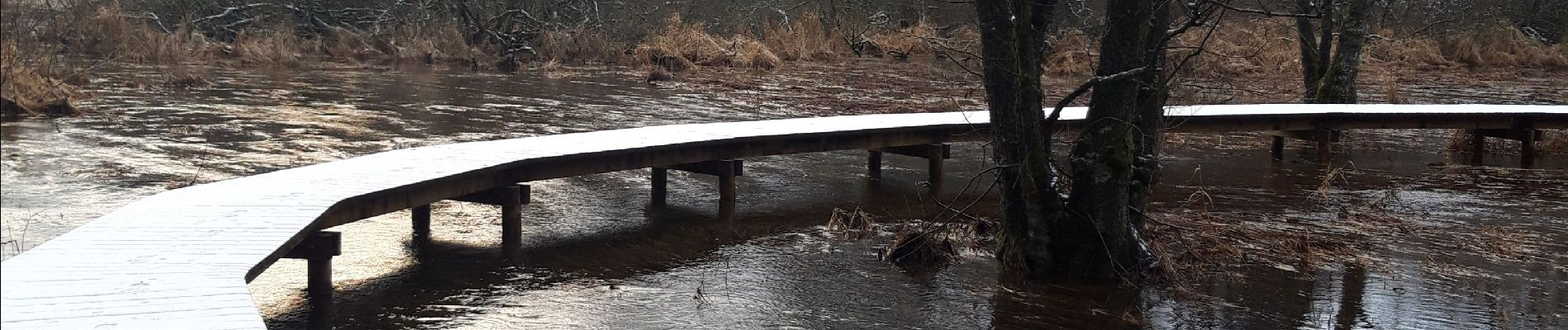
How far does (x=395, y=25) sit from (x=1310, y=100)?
Answer: 16526 millimetres

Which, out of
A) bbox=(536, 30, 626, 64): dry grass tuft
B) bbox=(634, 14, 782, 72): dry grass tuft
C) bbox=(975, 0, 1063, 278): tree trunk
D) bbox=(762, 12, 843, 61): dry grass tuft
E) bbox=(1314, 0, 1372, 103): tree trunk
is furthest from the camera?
bbox=(762, 12, 843, 61): dry grass tuft

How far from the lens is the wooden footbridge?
482 centimetres

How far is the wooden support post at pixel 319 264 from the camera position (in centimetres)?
649

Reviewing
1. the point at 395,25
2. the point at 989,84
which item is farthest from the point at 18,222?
the point at 395,25

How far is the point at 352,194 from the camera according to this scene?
708 centimetres

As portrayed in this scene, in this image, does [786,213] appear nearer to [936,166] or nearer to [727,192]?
[727,192]

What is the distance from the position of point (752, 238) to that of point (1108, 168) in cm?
251

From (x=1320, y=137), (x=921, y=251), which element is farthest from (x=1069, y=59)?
(x=921, y=251)

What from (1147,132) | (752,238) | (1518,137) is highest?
(1147,132)

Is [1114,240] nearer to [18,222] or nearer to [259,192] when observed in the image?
[259,192]

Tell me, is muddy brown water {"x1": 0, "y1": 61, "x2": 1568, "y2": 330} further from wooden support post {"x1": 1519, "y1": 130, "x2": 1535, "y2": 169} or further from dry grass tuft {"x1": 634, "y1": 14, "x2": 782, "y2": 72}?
dry grass tuft {"x1": 634, "y1": 14, "x2": 782, "y2": 72}

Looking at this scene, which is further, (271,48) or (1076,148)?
(271,48)

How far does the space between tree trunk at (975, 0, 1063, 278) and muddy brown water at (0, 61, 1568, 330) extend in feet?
0.94

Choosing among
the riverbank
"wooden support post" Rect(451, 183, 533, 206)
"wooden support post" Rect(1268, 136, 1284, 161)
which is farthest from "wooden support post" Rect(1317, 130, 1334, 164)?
"wooden support post" Rect(451, 183, 533, 206)
